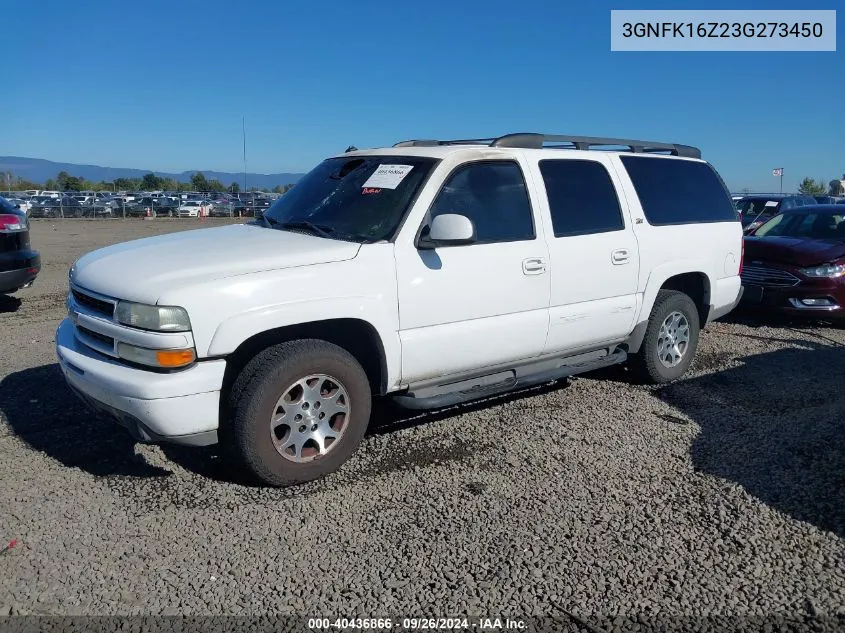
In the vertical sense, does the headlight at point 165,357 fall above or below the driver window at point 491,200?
below

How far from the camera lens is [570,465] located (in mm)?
4367

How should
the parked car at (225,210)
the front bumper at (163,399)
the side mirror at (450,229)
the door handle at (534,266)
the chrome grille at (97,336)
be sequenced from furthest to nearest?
the parked car at (225,210), the door handle at (534,266), the side mirror at (450,229), the chrome grille at (97,336), the front bumper at (163,399)

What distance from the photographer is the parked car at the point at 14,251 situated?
8.18m

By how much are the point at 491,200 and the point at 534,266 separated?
526mm

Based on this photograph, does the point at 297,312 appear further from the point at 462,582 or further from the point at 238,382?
the point at 462,582

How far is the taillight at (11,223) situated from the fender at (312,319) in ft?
19.5

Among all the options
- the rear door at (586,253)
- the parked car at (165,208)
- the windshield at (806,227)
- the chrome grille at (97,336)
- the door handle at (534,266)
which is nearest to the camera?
the chrome grille at (97,336)

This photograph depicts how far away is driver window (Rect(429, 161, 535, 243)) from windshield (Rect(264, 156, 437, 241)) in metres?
0.20

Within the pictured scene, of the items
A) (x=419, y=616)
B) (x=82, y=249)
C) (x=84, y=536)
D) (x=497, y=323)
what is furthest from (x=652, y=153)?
(x=82, y=249)

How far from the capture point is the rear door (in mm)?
4984

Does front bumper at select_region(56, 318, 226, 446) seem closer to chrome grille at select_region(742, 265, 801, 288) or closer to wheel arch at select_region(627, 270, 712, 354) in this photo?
wheel arch at select_region(627, 270, 712, 354)

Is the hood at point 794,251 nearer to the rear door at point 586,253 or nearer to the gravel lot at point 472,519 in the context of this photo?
the gravel lot at point 472,519

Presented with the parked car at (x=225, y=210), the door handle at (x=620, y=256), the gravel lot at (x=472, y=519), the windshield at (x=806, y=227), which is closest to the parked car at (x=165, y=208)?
the parked car at (x=225, y=210)

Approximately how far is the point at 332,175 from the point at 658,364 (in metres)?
3.10
